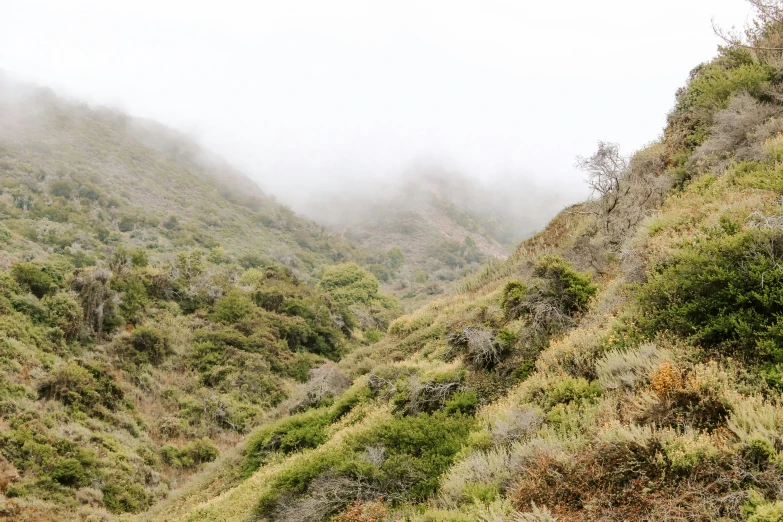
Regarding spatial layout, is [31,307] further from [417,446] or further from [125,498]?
[417,446]

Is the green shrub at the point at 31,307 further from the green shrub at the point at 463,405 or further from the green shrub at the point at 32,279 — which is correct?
the green shrub at the point at 463,405

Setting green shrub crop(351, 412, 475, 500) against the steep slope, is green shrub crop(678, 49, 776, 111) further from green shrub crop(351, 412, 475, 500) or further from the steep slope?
the steep slope

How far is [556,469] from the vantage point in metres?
4.45

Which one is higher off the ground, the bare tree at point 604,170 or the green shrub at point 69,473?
the bare tree at point 604,170

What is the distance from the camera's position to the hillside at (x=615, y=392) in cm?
393

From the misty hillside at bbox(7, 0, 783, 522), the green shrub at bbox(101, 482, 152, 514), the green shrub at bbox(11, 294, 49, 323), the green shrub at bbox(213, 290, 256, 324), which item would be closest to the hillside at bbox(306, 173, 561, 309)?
the green shrub at bbox(213, 290, 256, 324)

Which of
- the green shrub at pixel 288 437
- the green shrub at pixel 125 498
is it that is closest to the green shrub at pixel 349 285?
the green shrub at pixel 125 498

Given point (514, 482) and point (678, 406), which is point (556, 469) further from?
point (678, 406)

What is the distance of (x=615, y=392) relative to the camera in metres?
5.38

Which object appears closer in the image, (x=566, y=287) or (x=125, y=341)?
(x=566, y=287)

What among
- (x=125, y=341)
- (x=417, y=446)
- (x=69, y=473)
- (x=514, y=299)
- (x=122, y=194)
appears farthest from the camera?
(x=122, y=194)

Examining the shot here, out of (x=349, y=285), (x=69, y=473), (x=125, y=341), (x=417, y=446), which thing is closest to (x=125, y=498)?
(x=69, y=473)

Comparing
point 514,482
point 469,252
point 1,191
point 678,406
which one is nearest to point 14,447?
point 514,482

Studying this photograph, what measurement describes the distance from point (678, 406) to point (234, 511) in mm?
8394
